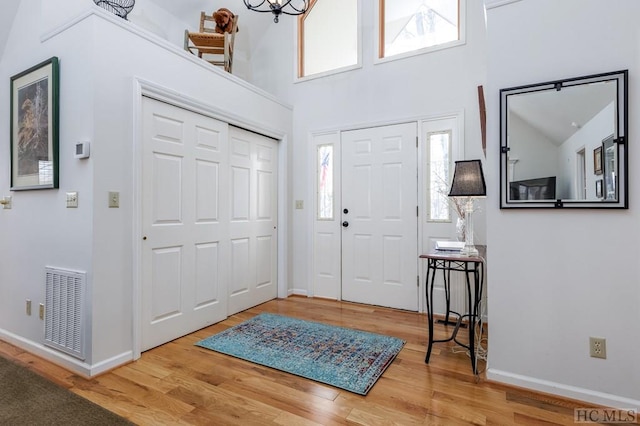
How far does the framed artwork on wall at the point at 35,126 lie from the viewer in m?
2.26

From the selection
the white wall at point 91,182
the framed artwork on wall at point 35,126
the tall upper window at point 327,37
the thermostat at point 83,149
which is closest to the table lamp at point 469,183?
the tall upper window at point 327,37

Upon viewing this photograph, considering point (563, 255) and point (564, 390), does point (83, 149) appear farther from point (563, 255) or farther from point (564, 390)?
point (564, 390)

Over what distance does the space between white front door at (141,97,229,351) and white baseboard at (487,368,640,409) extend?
2394mm

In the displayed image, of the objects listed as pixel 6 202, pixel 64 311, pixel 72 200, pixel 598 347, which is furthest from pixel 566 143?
pixel 6 202

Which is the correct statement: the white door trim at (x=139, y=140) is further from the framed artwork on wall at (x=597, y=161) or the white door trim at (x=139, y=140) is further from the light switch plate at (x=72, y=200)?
the framed artwork on wall at (x=597, y=161)

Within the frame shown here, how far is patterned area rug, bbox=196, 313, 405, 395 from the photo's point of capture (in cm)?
209

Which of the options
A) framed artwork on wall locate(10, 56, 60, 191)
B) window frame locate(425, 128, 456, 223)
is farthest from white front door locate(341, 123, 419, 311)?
framed artwork on wall locate(10, 56, 60, 191)

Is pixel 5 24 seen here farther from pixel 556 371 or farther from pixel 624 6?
pixel 556 371

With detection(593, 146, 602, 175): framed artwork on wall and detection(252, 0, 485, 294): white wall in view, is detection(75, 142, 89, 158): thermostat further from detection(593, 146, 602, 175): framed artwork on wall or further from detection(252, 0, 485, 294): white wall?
detection(593, 146, 602, 175): framed artwork on wall

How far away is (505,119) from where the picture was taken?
2012 millimetres

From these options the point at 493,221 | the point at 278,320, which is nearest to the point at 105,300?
the point at 278,320

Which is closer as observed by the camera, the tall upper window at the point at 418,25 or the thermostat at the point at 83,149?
the thermostat at the point at 83,149

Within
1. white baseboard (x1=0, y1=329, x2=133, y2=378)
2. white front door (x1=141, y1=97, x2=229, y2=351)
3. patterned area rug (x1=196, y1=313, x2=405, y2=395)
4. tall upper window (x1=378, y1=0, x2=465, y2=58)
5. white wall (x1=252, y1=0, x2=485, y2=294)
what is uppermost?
tall upper window (x1=378, y1=0, x2=465, y2=58)

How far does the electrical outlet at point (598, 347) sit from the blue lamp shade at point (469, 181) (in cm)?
102
